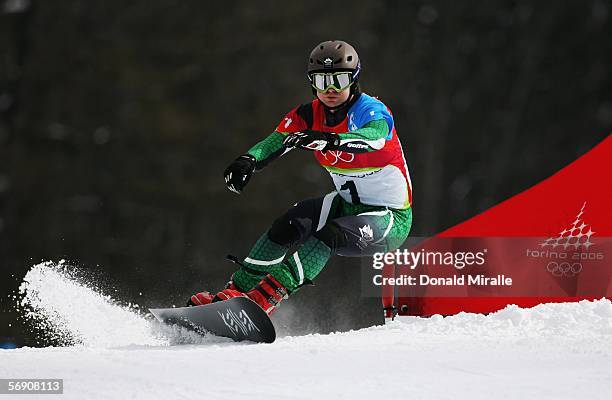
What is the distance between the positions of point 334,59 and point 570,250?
1.65 metres

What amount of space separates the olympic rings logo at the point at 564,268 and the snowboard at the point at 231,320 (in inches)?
68.1

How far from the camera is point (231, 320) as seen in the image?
3496mm

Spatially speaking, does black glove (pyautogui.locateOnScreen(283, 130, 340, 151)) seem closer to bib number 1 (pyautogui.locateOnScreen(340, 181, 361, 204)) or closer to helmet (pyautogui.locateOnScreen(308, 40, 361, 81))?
helmet (pyautogui.locateOnScreen(308, 40, 361, 81))

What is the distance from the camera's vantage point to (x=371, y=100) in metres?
3.82

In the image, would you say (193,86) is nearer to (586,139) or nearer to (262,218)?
(262,218)

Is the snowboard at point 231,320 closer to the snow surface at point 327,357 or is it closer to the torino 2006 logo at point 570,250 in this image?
the snow surface at point 327,357

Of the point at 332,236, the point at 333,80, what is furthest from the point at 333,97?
the point at 332,236

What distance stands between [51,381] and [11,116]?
6493mm


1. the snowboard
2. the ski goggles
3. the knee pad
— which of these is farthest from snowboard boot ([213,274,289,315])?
the ski goggles

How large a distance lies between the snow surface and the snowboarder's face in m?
0.95

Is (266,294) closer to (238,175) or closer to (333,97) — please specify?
(238,175)

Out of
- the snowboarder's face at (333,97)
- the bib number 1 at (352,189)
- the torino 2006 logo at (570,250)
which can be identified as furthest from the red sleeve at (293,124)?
the torino 2006 logo at (570,250)

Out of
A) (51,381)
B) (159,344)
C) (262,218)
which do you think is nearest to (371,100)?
(159,344)

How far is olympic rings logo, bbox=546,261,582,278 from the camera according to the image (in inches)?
177
